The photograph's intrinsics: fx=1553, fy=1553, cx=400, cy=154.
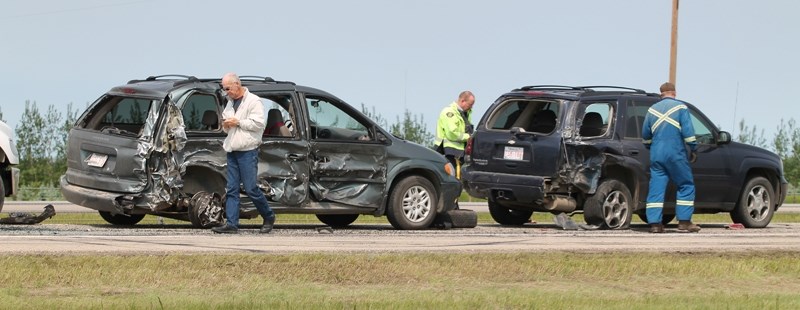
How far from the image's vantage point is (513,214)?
68.0 ft

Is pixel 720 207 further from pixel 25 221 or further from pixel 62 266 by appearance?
pixel 62 266

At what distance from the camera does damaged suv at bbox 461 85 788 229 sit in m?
18.7

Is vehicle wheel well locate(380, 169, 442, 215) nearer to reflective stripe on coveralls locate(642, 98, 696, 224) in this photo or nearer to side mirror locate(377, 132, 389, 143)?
side mirror locate(377, 132, 389, 143)

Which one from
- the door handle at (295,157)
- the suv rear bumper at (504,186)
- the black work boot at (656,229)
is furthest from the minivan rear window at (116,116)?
the black work boot at (656,229)

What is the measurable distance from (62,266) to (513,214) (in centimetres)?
951

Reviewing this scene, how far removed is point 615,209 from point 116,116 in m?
6.16

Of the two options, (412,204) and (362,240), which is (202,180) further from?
(412,204)

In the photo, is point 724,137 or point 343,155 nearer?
point 343,155

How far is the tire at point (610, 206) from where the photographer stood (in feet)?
61.3

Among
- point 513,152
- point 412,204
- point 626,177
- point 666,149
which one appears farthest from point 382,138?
point 666,149

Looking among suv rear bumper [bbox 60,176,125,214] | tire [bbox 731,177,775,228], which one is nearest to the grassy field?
suv rear bumper [bbox 60,176,125,214]

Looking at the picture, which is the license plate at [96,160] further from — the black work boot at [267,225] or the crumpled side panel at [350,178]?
the crumpled side panel at [350,178]

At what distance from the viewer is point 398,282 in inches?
486

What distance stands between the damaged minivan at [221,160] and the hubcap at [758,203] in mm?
4290
